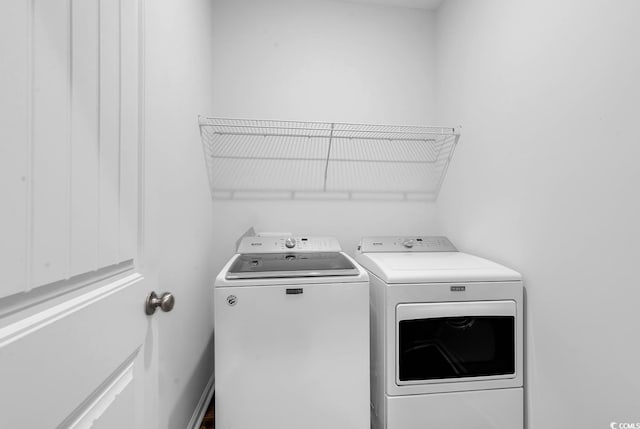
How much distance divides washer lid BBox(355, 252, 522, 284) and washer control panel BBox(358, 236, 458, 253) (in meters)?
0.18

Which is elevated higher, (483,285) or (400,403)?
(483,285)

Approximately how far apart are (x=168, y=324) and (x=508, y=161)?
202 cm

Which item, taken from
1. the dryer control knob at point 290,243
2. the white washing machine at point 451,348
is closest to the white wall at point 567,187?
the white washing machine at point 451,348

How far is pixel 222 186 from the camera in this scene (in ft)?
7.16

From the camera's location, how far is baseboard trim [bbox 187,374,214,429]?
A: 1605 millimetres

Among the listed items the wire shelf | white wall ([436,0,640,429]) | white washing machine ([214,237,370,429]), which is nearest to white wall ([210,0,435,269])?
the wire shelf

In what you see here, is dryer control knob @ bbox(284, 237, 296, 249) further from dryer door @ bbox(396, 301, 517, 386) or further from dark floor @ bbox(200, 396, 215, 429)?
dark floor @ bbox(200, 396, 215, 429)

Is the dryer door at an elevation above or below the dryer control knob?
below

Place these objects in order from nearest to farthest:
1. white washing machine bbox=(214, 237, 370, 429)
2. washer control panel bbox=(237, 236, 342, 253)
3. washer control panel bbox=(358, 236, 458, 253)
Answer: white washing machine bbox=(214, 237, 370, 429) → washer control panel bbox=(237, 236, 342, 253) → washer control panel bbox=(358, 236, 458, 253)

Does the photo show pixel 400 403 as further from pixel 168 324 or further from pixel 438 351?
pixel 168 324

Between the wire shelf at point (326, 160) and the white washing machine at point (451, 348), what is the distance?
1.02 meters

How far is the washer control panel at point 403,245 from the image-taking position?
6.59 feet

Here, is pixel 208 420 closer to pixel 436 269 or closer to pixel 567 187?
pixel 436 269

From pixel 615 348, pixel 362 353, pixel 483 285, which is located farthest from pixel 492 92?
pixel 362 353
